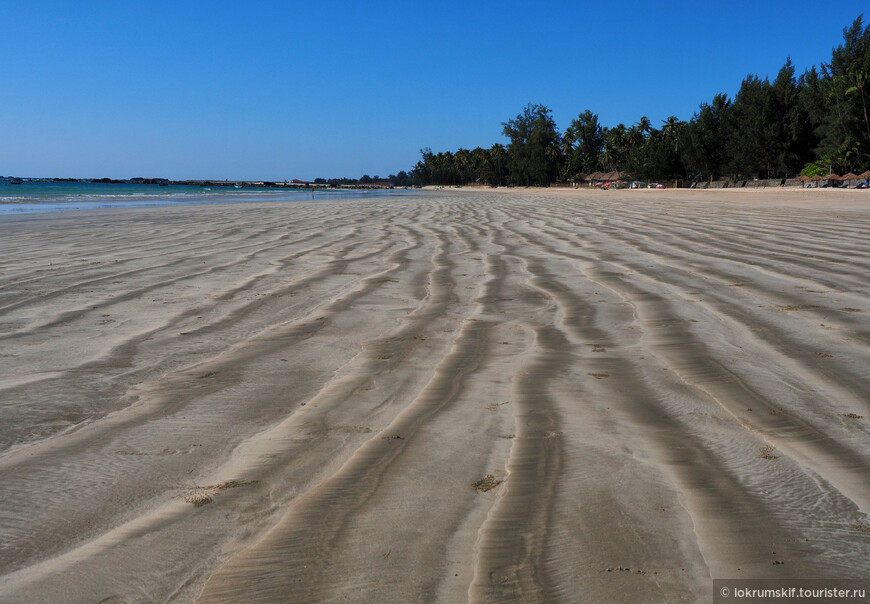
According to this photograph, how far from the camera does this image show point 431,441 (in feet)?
A: 7.51

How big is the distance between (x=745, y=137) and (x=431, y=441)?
57515 millimetres

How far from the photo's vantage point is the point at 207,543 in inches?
64.6

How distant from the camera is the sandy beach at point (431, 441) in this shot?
5.05 feet

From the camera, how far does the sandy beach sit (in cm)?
154

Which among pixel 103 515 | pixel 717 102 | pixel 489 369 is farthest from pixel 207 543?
pixel 717 102

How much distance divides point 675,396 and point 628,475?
84cm

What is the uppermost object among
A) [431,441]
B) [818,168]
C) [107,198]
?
[431,441]

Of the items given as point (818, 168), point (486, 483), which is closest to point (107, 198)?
point (486, 483)

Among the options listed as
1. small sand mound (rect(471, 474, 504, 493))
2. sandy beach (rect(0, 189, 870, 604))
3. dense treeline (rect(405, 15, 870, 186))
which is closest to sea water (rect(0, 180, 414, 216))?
sandy beach (rect(0, 189, 870, 604))

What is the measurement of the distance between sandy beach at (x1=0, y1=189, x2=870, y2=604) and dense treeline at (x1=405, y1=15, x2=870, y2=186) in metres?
43.8

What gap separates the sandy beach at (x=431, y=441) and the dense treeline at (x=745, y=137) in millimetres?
43820

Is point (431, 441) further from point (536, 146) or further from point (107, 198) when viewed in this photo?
point (536, 146)

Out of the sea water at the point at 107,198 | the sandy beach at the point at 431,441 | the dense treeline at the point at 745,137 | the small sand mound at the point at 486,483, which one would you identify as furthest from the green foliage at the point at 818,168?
the small sand mound at the point at 486,483

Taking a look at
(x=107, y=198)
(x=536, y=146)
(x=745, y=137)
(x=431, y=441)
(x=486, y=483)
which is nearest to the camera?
(x=486, y=483)
